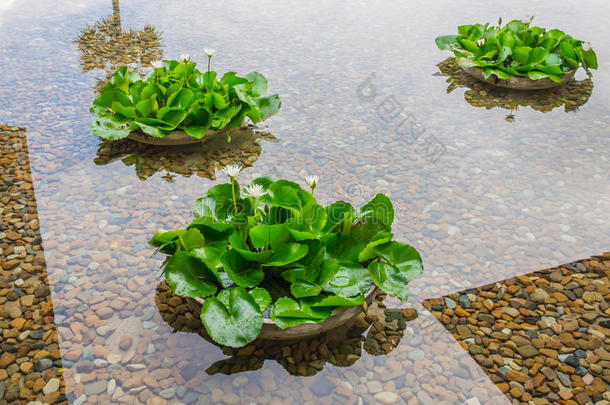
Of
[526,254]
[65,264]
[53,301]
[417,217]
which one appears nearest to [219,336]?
[53,301]

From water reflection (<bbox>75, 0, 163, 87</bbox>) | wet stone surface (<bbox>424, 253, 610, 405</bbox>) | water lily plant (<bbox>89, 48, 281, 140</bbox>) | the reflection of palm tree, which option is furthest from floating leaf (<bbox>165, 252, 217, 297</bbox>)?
the reflection of palm tree

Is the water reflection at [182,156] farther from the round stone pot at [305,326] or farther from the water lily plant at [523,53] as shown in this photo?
the water lily plant at [523,53]

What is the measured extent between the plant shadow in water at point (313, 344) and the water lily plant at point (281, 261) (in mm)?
153

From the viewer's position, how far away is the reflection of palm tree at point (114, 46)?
4.09m

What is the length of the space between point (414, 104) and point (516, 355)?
2.19 metres

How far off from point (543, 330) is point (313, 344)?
2.86ft

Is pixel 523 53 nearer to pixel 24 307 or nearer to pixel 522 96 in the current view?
pixel 522 96

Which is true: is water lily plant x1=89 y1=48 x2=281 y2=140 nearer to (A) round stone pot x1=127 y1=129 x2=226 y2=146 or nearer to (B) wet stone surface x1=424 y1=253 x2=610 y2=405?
(A) round stone pot x1=127 y1=129 x2=226 y2=146

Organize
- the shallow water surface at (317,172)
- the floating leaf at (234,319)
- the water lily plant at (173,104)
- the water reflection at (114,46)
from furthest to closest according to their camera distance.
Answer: the water reflection at (114,46), the water lily plant at (173,104), the shallow water surface at (317,172), the floating leaf at (234,319)

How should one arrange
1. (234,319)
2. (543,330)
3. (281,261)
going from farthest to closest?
1. (543,330)
2. (281,261)
3. (234,319)

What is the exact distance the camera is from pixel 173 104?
2.93m

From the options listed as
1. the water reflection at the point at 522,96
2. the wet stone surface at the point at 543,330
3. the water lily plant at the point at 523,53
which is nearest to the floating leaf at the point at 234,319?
the wet stone surface at the point at 543,330

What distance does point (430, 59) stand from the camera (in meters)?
4.38

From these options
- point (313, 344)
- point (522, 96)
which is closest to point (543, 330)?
point (313, 344)
